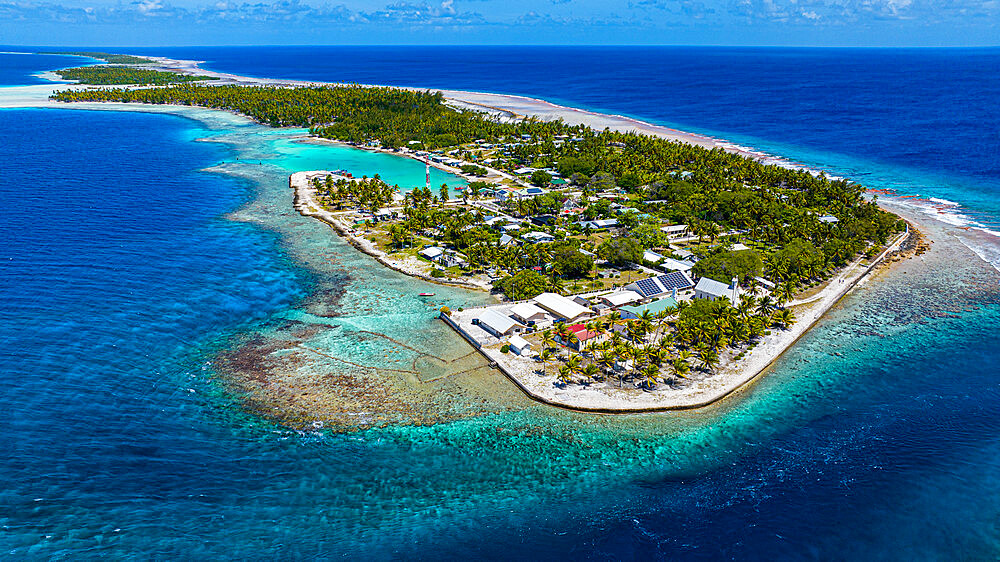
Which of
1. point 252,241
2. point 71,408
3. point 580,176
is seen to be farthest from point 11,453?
point 580,176

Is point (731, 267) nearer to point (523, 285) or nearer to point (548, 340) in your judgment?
point (523, 285)

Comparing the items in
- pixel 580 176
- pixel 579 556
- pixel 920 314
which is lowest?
pixel 579 556

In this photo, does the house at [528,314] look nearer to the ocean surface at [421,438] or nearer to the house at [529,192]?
the ocean surface at [421,438]

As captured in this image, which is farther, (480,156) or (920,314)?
(480,156)

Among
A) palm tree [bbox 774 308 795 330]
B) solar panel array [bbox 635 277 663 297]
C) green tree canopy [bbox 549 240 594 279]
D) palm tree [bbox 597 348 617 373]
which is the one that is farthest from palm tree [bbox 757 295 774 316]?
green tree canopy [bbox 549 240 594 279]

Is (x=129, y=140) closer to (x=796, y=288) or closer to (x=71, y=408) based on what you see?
(x=71, y=408)

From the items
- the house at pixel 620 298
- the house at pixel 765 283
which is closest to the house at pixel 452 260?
the house at pixel 620 298
